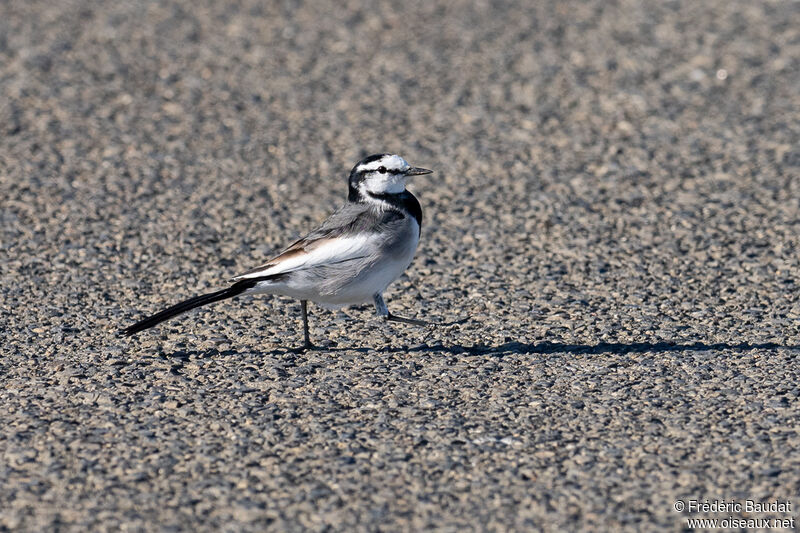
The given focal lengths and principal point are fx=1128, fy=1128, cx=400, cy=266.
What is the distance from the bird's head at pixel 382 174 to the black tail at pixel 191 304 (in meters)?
0.90

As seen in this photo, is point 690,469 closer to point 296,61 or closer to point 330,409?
point 330,409

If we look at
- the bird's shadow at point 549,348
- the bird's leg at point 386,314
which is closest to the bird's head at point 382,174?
the bird's leg at point 386,314

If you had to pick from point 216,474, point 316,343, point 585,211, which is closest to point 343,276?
point 316,343

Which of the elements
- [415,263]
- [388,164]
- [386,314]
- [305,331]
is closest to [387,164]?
[388,164]

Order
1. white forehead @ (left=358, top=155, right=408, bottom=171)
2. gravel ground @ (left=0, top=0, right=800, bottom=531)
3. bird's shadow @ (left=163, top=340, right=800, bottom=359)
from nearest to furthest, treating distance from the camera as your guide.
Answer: gravel ground @ (left=0, top=0, right=800, bottom=531) < bird's shadow @ (left=163, top=340, right=800, bottom=359) < white forehead @ (left=358, top=155, right=408, bottom=171)

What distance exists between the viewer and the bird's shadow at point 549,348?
5.87 meters

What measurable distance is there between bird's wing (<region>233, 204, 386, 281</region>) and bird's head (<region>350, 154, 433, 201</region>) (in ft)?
0.72

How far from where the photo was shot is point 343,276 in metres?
5.70

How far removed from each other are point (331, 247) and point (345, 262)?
0.11 m

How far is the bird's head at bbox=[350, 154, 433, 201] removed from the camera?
6.09 m

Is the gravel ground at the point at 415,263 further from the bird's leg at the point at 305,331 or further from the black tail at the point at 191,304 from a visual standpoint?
→ the black tail at the point at 191,304

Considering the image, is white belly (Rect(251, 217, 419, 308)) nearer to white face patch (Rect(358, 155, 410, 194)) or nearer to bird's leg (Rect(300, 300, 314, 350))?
bird's leg (Rect(300, 300, 314, 350))

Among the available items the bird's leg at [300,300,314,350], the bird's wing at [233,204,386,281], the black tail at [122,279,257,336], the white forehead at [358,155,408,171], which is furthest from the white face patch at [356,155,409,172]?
the black tail at [122,279,257,336]

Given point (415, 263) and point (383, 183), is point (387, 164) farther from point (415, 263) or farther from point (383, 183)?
point (415, 263)
